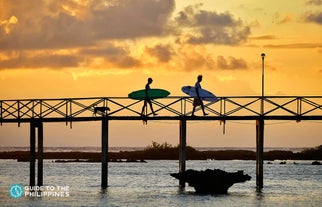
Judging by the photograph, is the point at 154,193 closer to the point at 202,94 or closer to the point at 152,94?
the point at 152,94

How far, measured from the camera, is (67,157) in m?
168

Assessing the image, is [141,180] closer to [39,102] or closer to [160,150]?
[39,102]

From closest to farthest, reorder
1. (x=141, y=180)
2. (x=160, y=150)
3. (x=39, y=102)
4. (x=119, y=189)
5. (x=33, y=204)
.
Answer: (x=33, y=204)
(x=39, y=102)
(x=119, y=189)
(x=141, y=180)
(x=160, y=150)

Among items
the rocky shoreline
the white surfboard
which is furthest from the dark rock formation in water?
the rocky shoreline

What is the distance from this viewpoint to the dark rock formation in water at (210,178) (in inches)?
→ 2361

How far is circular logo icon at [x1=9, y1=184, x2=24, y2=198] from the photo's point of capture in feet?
213

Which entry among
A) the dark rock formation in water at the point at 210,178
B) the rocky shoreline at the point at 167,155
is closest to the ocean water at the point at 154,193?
the dark rock formation in water at the point at 210,178

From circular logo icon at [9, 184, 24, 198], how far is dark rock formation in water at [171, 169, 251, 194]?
410 inches

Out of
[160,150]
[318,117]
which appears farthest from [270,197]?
[160,150]

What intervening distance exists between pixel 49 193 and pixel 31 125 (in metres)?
5.06

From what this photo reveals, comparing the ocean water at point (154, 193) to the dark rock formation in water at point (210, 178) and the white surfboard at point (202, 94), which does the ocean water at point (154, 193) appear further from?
the white surfboard at point (202, 94)

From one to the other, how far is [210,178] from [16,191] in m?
14.6

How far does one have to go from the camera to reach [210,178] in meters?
60.8

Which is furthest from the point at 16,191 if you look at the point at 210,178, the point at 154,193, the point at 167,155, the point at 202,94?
the point at 167,155
